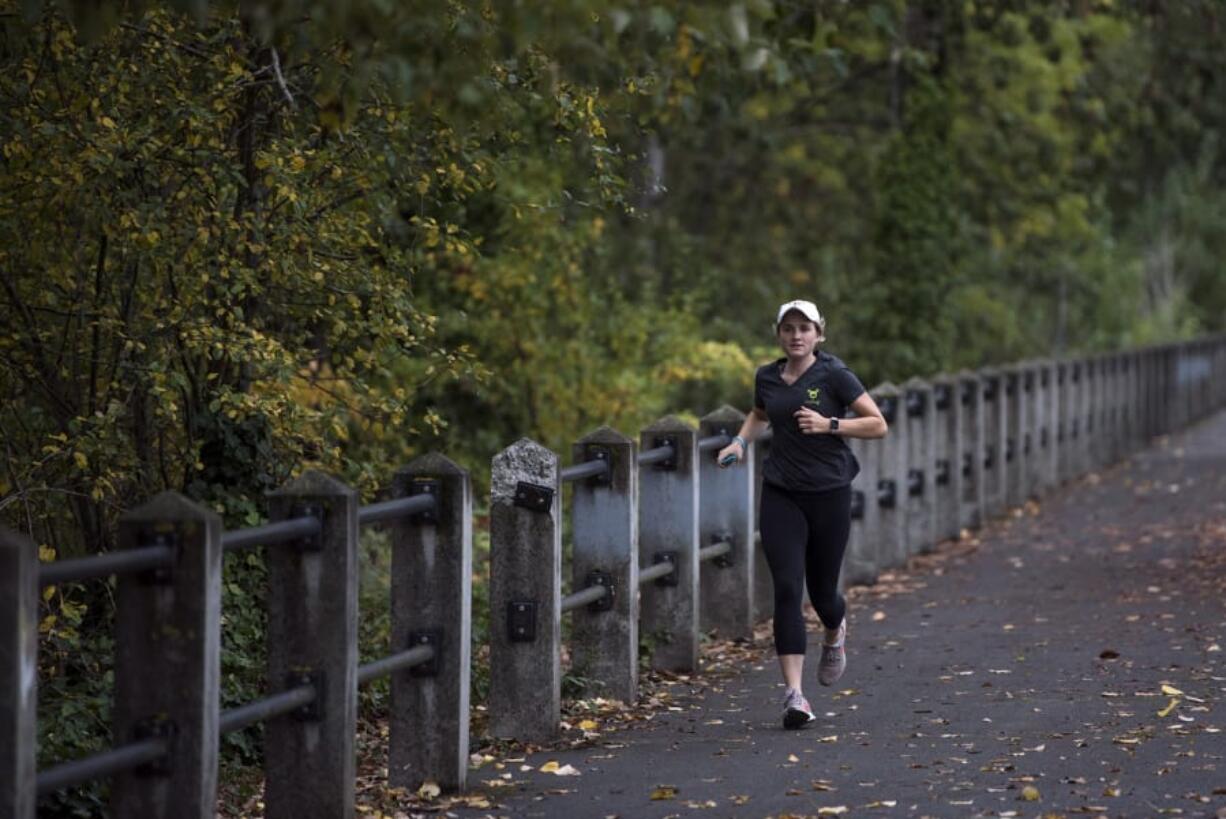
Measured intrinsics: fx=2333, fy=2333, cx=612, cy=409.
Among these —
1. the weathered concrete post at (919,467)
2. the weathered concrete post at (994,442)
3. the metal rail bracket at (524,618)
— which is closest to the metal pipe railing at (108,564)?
the metal rail bracket at (524,618)

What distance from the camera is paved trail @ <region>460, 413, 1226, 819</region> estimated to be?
27.8ft

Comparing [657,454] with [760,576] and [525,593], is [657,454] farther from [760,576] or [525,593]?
[760,576]

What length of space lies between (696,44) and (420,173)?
77.1 inches

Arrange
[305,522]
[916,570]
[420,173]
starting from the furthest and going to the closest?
[916,570] → [420,173] → [305,522]

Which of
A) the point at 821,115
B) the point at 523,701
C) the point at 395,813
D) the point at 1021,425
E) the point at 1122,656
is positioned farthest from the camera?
the point at 821,115

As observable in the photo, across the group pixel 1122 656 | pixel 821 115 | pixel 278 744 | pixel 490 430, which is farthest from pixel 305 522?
pixel 821 115

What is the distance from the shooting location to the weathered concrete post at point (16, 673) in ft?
19.7

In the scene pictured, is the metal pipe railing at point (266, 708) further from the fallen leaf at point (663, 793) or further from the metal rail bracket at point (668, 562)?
the metal rail bracket at point (668, 562)

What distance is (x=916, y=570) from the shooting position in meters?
17.5

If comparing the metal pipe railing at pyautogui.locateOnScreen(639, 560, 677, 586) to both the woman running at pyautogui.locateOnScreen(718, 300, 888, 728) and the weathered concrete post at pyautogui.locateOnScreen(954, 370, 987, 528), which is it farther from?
the weathered concrete post at pyautogui.locateOnScreen(954, 370, 987, 528)

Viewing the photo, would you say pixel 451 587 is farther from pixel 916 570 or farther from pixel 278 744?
pixel 916 570

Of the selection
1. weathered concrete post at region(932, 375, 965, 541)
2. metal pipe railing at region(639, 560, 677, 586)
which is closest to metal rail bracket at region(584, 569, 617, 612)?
metal pipe railing at region(639, 560, 677, 586)

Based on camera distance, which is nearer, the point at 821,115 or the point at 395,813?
the point at 395,813

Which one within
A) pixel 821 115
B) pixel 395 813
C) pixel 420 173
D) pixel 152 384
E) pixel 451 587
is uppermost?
pixel 821 115
